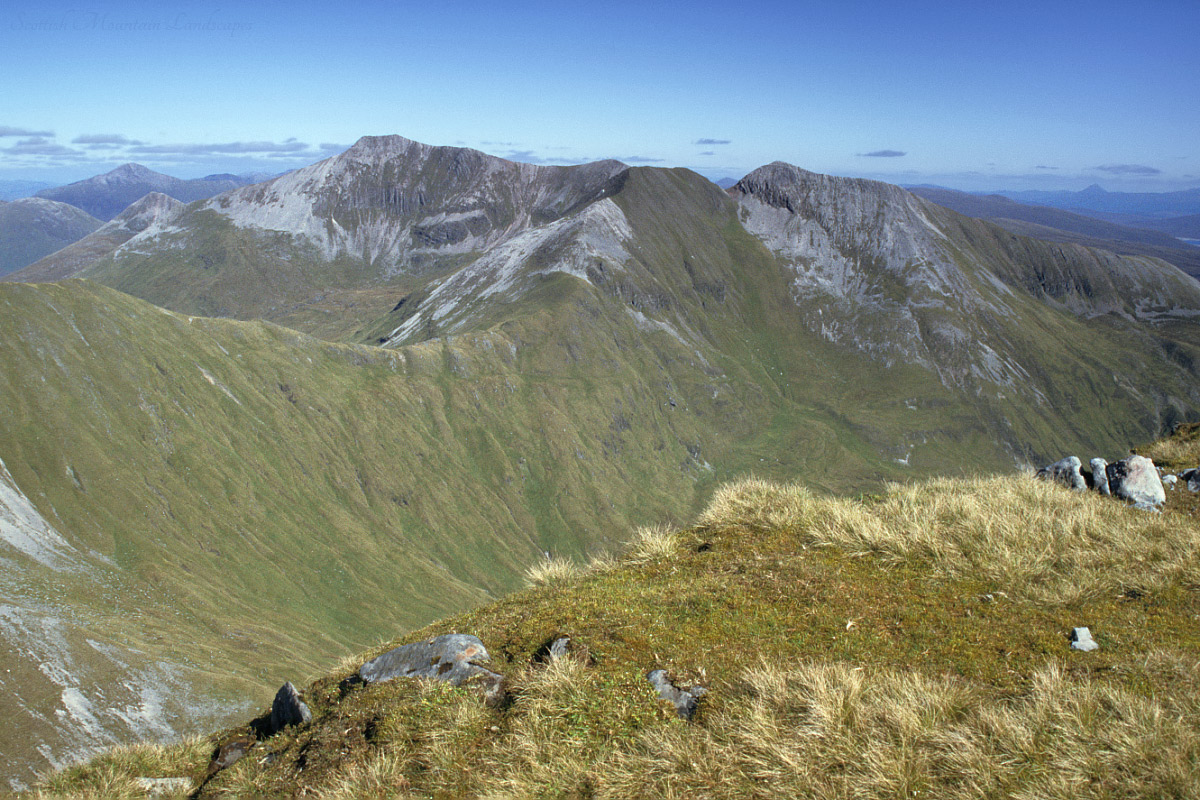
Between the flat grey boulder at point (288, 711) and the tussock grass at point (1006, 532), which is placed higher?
the tussock grass at point (1006, 532)

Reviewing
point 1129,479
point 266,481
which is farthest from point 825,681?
point 266,481

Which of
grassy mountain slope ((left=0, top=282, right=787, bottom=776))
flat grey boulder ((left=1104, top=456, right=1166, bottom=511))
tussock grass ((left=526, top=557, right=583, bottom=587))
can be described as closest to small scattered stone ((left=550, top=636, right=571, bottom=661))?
tussock grass ((left=526, top=557, right=583, bottom=587))

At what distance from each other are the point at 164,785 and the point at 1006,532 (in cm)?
1641

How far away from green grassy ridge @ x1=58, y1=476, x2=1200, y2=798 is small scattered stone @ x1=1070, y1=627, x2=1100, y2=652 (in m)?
0.17

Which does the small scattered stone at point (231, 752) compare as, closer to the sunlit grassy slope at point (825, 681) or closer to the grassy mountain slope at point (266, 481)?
the sunlit grassy slope at point (825, 681)

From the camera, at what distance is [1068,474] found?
678 inches

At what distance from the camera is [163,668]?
77.9 m

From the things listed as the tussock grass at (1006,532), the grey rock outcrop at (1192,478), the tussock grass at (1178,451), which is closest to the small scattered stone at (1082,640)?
the tussock grass at (1006,532)

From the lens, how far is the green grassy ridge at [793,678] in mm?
7156

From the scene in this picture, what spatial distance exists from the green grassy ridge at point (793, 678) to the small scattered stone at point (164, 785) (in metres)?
0.35

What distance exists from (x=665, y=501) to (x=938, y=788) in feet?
628

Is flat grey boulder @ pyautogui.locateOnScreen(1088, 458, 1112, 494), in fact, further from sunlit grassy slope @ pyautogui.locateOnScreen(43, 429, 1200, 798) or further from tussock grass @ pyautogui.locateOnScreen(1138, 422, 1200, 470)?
tussock grass @ pyautogui.locateOnScreen(1138, 422, 1200, 470)

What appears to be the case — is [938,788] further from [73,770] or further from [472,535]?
[472,535]

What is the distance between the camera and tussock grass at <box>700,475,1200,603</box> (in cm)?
1139
